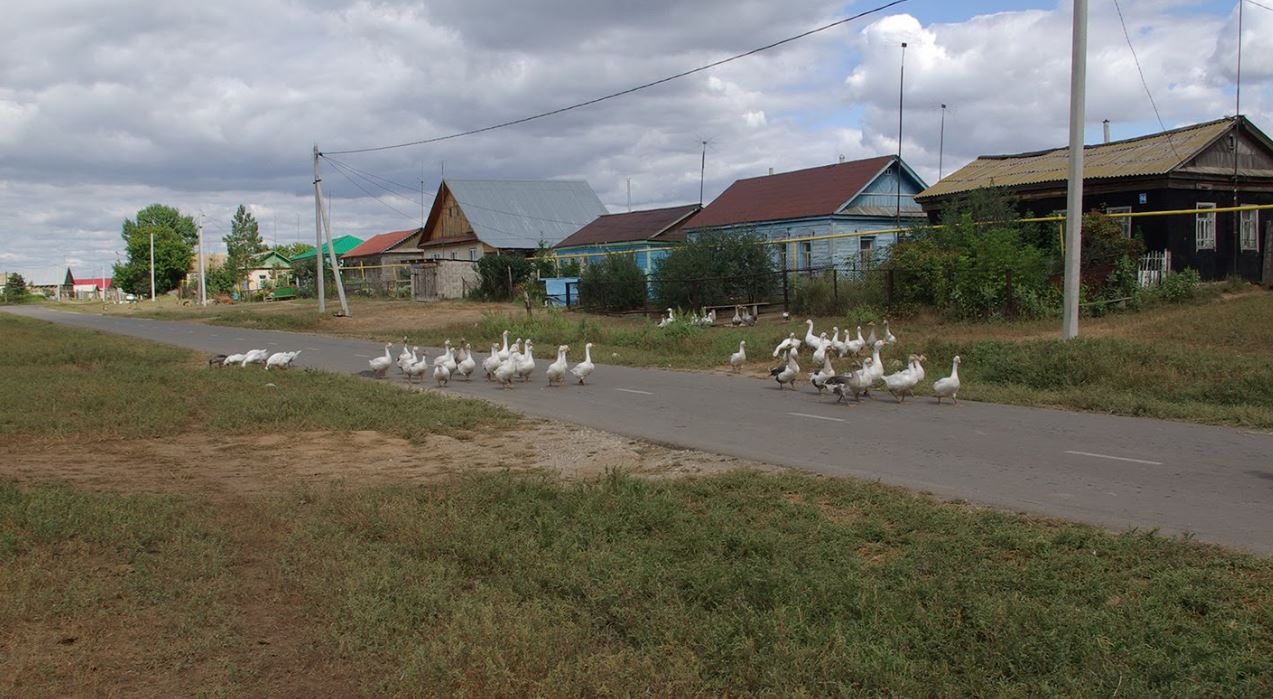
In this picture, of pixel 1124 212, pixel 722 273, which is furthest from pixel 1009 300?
pixel 722 273

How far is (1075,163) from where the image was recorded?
16562 mm

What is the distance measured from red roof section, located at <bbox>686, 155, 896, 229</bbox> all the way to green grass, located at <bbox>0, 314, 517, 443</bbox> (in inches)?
1069

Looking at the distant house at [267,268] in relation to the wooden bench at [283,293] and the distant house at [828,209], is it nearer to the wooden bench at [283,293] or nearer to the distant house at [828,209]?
the wooden bench at [283,293]

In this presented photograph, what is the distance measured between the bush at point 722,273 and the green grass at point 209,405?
16.8m

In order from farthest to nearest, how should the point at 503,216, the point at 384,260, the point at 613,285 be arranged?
the point at 384,260 < the point at 503,216 < the point at 613,285

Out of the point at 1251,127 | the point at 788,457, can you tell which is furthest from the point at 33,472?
the point at 1251,127

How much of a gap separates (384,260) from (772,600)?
73.6m

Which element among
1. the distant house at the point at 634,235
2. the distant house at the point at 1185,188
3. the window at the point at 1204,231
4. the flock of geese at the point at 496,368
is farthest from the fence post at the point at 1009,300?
the distant house at the point at 634,235

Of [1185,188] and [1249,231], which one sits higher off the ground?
[1185,188]

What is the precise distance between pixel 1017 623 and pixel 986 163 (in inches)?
1316

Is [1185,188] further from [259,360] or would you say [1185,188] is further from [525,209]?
[525,209]

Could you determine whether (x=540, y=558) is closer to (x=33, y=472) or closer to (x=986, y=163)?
(x=33, y=472)

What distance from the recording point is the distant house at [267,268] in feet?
283

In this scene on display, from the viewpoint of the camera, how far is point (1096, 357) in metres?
15.7
